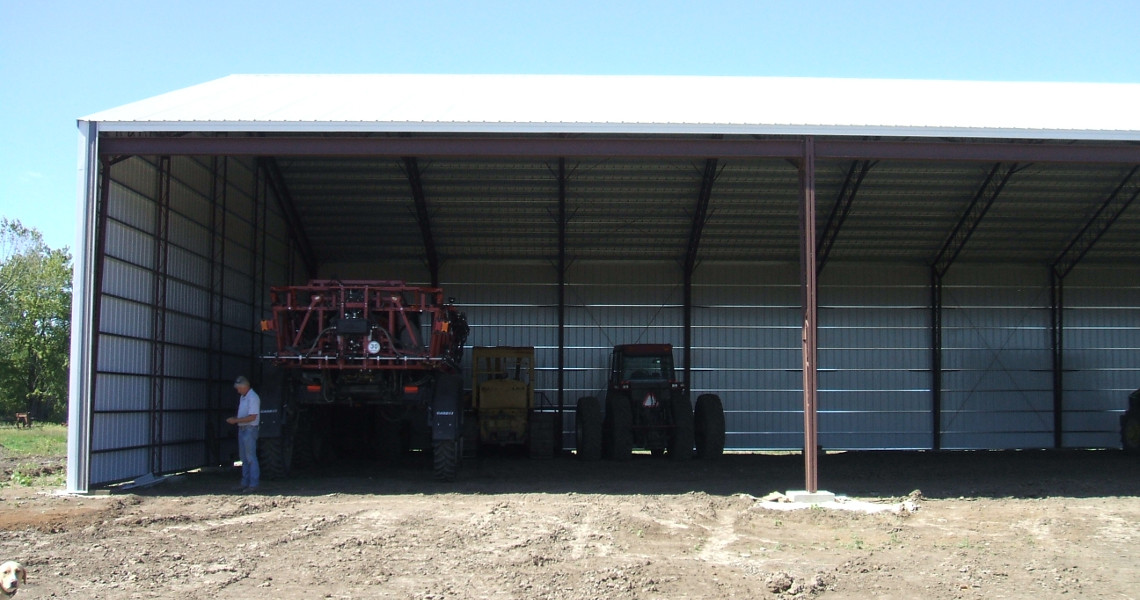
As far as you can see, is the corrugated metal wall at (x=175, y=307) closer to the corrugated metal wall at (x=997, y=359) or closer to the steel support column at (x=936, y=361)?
the steel support column at (x=936, y=361)

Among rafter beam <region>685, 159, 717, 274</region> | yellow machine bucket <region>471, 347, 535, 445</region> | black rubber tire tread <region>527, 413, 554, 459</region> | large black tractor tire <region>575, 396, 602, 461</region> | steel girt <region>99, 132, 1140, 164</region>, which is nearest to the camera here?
steel girt <region>99, 132, 1140, 164</region>

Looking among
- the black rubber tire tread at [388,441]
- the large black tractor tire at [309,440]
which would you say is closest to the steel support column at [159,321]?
the large black tractor tire at [309,440]

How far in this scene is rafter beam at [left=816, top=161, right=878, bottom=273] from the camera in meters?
19.9

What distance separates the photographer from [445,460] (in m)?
15.6

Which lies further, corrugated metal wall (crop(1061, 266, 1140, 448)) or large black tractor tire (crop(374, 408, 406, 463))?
corrugated metal wall (crop(1061, 266, 1140, 448))

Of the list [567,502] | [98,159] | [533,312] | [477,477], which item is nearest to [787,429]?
[533,312]

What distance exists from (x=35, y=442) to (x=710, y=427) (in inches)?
728

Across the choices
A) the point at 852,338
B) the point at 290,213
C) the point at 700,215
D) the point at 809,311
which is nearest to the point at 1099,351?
the point at 852,338

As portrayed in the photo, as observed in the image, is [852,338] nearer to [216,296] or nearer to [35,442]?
[216,296]

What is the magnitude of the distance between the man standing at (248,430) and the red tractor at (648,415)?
7122 mm

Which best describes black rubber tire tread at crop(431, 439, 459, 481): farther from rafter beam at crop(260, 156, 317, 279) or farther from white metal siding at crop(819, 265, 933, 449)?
white metal siding at crop(819, 265, 933, 449)

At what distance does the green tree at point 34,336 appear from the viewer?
144ft

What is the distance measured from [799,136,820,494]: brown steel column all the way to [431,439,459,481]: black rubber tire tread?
533 cm

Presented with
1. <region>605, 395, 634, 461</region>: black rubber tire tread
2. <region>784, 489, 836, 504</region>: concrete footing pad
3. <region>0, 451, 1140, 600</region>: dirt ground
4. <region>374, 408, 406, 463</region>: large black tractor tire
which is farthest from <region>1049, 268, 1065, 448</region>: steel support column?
A: <region>374, 408, 406, 463</region>: large black tractor tire
